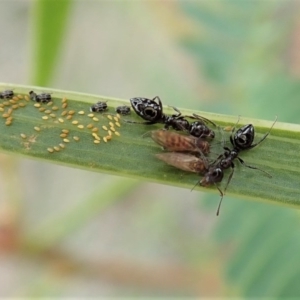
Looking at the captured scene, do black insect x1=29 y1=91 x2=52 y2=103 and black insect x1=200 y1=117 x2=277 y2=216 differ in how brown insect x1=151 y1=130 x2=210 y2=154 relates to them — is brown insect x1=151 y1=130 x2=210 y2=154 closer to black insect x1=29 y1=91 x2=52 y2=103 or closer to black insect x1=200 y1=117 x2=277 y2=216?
black insect x1=200 y1=117 x2=277 y2=216

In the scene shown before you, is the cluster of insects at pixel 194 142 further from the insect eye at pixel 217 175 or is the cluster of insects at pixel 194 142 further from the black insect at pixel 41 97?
the black insect at pixel 41 97

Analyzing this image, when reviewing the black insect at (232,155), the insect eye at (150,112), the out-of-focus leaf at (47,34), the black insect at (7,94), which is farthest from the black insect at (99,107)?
the out-of-focus leaf at (47,34)

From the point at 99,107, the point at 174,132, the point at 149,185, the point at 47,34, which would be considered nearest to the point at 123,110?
the point at 99,107

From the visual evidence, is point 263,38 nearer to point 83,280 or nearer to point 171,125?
point 171,125

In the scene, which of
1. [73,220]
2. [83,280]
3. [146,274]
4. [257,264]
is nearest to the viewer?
[257,264]

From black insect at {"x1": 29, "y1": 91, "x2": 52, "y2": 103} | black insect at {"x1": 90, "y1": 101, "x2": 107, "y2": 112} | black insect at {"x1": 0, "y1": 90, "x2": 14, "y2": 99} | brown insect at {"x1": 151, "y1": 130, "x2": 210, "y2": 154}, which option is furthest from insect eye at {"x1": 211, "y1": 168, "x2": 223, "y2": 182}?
black insect at {"x1": 0, "y1": 90, "x2": 14, "y2": 99}

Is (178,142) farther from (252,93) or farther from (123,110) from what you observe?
(252,93)

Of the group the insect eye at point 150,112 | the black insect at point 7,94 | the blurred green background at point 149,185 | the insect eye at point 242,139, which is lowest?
the blurred green background at point 149,185

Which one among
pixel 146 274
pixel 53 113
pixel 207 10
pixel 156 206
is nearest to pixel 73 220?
pixel 146 274
